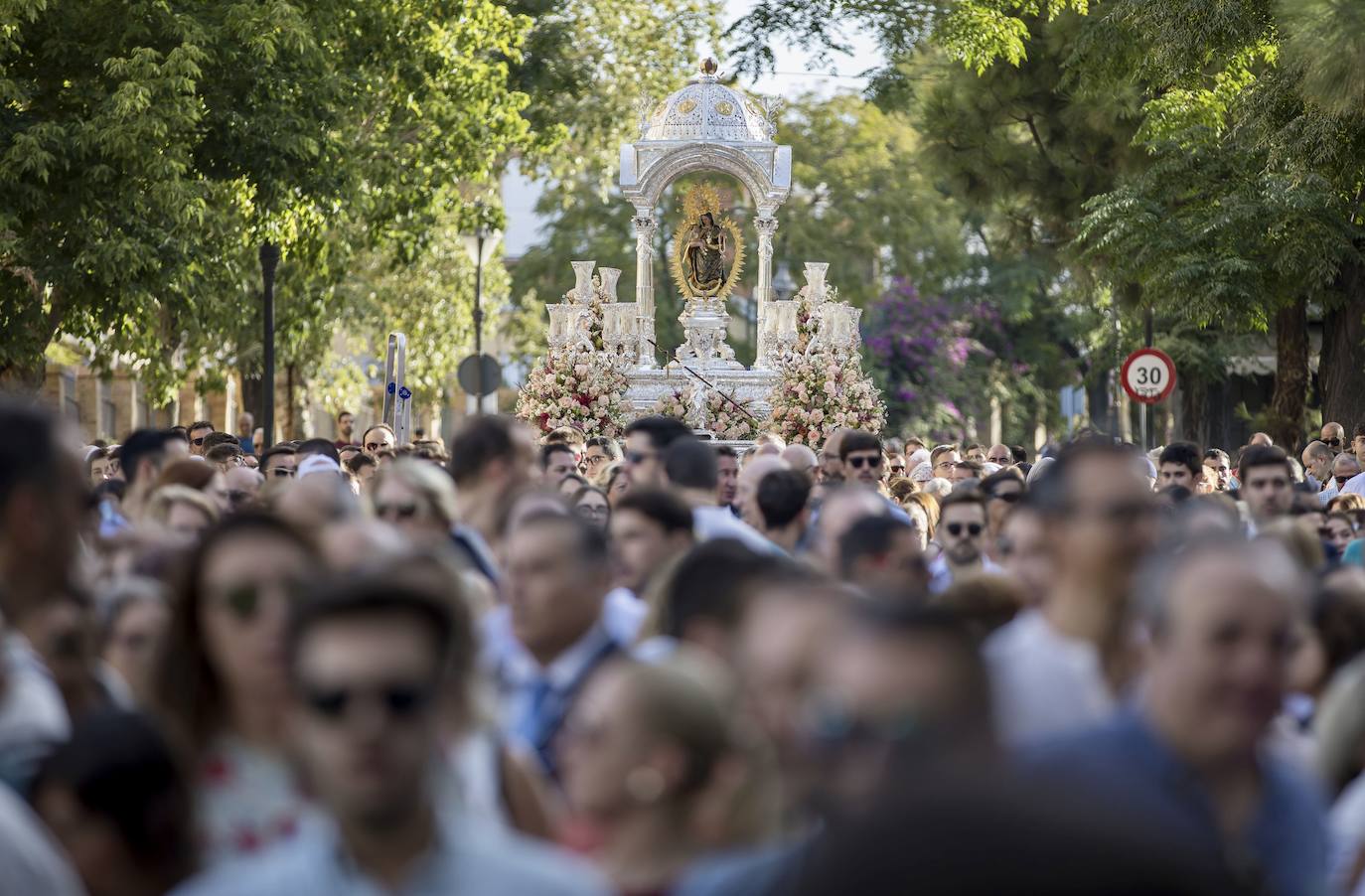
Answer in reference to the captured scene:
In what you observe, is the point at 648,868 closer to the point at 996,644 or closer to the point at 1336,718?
the point at 996,644

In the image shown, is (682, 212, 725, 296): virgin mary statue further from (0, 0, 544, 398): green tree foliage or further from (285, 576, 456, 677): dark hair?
(285, 576, 456, 677): dark hair

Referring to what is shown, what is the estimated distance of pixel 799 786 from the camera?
4102 millimetres

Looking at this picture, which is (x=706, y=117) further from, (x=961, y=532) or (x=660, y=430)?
(x=961, y=532)

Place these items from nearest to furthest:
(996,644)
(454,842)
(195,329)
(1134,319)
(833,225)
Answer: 1. (454,842)
2. (996,644)
3. (195,329)
4. (1134,319)
5. (833,225)

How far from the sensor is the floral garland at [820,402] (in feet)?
81.1

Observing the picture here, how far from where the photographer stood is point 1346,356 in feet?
93.9

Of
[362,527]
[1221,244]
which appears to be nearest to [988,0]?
[1221,244]

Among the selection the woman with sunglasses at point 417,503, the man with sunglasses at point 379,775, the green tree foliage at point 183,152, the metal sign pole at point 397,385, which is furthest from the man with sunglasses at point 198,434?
the man with sunglasses at point 379,775

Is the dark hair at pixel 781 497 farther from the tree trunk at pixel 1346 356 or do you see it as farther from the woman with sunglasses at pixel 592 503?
the tree trunk at pixel 1346 356

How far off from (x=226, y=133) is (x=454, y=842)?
22588 millimetres

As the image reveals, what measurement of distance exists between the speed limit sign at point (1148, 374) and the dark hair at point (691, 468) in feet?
51.4

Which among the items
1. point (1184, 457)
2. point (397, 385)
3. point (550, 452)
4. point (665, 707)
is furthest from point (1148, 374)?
point (665, 707)

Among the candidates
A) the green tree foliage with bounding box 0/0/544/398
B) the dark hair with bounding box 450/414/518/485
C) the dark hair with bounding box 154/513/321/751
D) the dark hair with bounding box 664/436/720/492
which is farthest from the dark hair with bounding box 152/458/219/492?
the green tree foliage with bounding box 0/0/544/398

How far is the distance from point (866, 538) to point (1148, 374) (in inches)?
721
